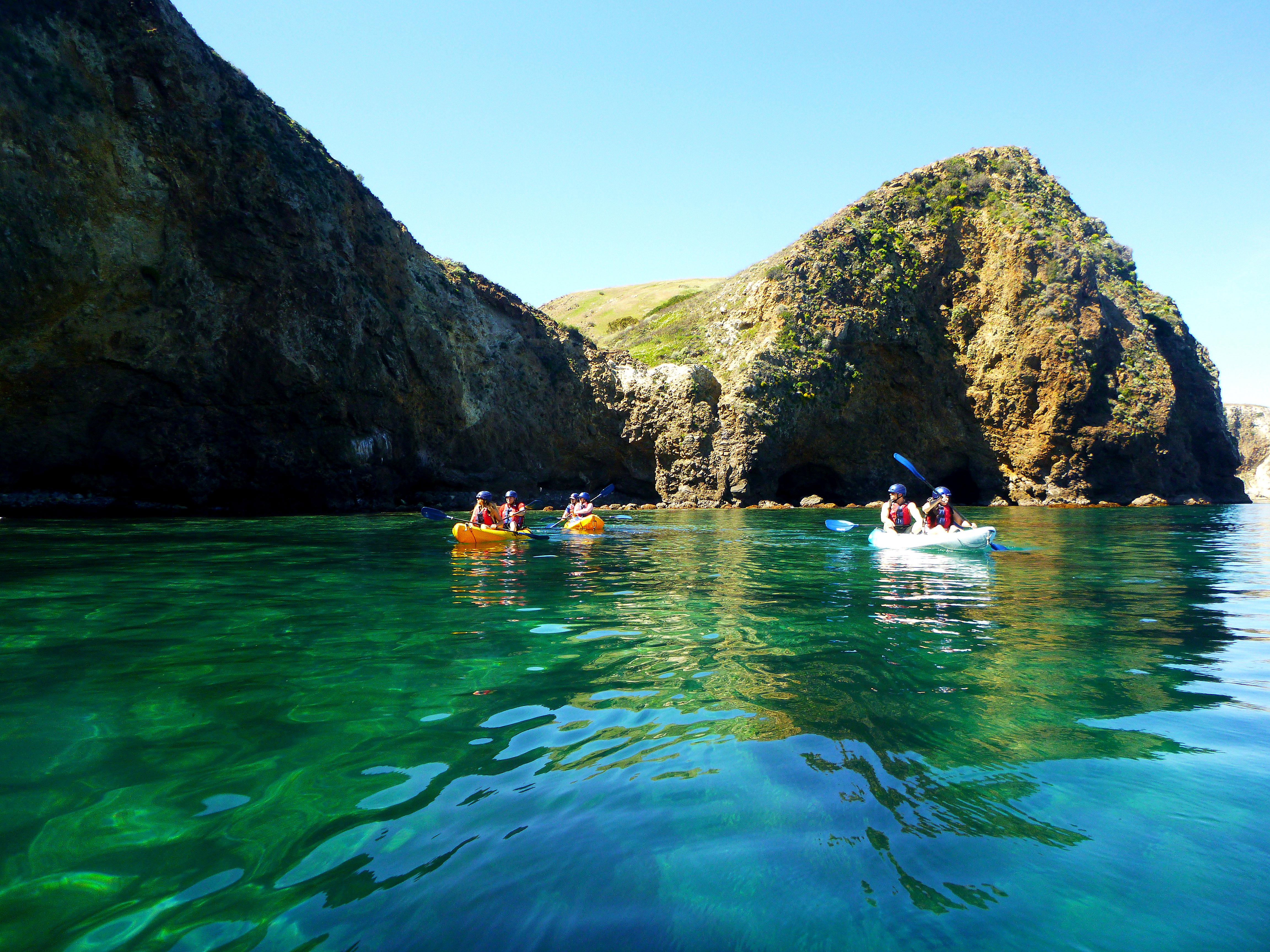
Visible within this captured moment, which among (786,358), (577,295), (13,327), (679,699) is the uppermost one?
(577,295)

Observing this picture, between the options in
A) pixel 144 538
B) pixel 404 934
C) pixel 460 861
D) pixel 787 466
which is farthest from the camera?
pixel 787 466

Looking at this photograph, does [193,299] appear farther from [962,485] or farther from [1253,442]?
[1253,442]

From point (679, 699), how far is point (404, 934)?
2738 mm

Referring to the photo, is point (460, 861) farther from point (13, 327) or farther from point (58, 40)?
point (58, 40)

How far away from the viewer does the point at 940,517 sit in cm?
1633

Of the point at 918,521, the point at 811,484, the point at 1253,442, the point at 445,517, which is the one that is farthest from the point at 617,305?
the point at 1253,442

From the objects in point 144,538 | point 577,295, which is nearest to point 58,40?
point 144,538

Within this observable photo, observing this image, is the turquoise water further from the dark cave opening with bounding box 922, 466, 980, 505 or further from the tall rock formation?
the dark cave opening with bounding box 922, 466, 980, 505

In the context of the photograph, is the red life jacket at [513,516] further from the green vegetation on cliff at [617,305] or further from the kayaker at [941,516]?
the green vegetation on cliff at [617,305]

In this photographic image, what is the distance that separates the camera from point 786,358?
4972 centimetres

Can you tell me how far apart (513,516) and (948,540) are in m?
10.6

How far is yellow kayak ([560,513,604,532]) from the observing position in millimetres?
20688

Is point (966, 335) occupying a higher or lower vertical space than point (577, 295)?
lower

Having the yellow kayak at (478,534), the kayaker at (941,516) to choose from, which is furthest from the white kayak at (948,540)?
the yellow kayak at (478,534)
